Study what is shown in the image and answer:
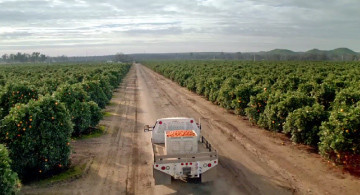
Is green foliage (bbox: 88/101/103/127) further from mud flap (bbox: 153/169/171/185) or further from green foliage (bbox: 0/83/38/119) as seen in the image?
mud flap (bbox: 153/169/171/185)

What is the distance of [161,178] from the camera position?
35.7ft

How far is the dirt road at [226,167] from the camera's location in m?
11.4

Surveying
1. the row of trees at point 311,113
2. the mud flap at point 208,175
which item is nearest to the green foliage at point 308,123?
the row of trees at point 311,113

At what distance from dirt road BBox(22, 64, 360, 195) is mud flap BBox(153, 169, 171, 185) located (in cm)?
52

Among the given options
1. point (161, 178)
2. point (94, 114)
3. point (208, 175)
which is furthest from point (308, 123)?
point (94, 114)

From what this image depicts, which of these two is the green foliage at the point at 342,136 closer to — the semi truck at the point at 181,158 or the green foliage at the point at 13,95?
the semi truck at the point at 181,158

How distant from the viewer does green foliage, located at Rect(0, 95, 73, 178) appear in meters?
11.3

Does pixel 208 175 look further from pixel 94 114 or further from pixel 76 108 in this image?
pixel 94 114

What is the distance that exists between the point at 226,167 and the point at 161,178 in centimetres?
386

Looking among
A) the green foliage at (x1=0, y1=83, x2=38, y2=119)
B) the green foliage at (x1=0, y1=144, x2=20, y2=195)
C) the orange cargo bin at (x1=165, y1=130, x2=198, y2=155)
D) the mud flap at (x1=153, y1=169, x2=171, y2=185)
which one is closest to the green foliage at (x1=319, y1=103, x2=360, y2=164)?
the orange cargo bin at (x1=165, y1=130, x2=198, y2=155)

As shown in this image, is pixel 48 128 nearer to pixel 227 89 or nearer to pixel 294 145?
pixel 294 145

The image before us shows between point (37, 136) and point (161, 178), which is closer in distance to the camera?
point (161, 178)

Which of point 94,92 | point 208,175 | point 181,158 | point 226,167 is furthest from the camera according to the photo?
point 94,92

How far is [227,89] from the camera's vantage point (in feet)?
87.0
